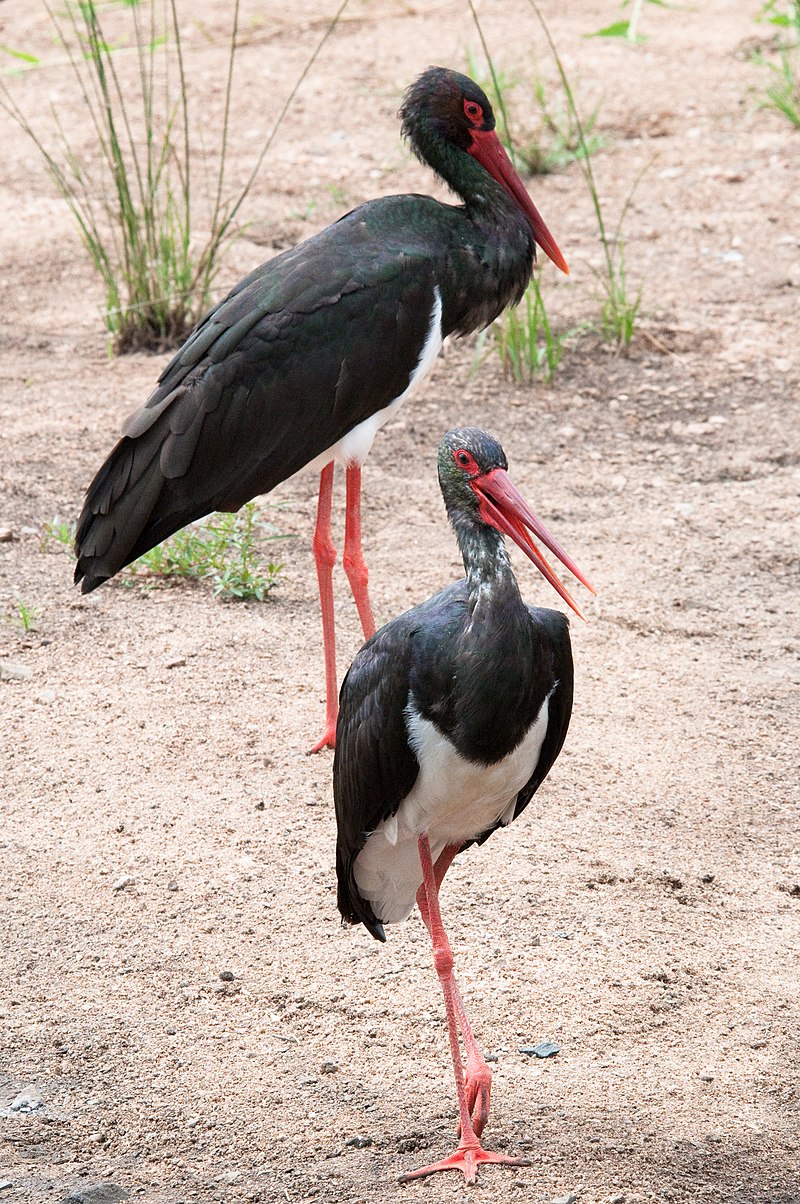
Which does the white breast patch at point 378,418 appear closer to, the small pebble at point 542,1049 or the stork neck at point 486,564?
the stork neck at point 486,564

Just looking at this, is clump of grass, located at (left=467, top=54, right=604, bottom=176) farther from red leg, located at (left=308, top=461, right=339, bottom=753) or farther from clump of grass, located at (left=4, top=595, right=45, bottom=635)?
clump of grass, located at (left=4, top=595, right=45, bottom=635)

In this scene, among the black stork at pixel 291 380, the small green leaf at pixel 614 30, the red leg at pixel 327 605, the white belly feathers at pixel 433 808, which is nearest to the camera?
the white belly feathers at pixel 433 808

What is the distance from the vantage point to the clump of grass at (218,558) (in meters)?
4.97

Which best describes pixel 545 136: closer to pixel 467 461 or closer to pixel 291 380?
pixel 291 380

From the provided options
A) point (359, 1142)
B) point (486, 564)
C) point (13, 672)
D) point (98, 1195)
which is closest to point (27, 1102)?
point (98, 1195)

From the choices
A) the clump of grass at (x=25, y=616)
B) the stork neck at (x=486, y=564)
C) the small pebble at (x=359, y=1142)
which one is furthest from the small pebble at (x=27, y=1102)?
the clump of grass at (x=25, y=616)

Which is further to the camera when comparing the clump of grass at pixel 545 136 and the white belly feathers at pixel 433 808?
the clump of grass at pixel 545 136

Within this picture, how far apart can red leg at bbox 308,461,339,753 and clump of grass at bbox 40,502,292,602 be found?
1.08 feet

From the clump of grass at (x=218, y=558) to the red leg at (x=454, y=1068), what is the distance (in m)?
1.96

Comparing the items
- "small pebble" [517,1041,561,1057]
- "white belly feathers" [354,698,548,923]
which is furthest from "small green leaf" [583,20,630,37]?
"small pebble" [517,1041,561,1057]

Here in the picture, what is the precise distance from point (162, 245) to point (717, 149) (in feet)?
11.1

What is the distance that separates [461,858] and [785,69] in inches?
230

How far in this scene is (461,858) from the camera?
3.88 m

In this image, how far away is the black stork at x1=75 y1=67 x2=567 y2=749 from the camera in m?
4.18
